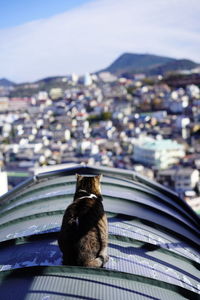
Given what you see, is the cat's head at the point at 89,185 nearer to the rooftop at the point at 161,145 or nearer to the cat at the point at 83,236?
the cat at the point at 83,236

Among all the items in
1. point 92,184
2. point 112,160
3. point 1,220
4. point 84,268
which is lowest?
point 112,160

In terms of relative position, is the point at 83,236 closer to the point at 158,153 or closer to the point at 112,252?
the point at 112,252

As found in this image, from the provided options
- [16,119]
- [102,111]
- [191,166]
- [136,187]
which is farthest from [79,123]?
[136,187]

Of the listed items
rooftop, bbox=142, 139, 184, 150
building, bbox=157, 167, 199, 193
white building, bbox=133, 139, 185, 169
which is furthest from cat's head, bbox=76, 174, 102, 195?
rooftop, bbox=142, 139, 184, 150

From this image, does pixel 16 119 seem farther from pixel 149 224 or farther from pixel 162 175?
pixel 149 224

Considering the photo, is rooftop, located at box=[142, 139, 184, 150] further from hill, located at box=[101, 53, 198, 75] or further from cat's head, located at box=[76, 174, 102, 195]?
hill, located at box=[101, 53, 198, 75]
